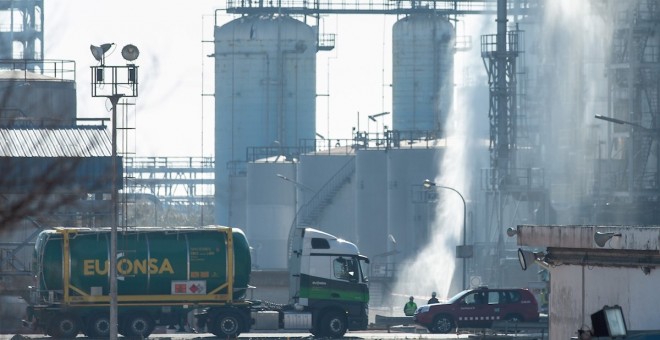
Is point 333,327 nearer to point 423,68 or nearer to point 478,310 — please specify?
point 478,310

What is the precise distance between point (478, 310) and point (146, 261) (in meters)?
9.82

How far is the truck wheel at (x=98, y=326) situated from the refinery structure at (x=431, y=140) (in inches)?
111

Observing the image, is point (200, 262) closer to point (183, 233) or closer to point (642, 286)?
point (183, 233)

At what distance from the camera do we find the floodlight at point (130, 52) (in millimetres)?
29438

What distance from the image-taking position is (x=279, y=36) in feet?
299

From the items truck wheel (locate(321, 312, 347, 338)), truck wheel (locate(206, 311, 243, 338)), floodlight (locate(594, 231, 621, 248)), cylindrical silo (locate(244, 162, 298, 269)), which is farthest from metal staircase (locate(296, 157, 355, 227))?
floodlight (locate(594, 231, 621, 248))

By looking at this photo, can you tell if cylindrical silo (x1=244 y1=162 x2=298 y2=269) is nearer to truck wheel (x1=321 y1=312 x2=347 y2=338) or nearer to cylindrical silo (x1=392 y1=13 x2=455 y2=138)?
cylindrical silo (x1=392 y1=13 x2=455 y2=138)

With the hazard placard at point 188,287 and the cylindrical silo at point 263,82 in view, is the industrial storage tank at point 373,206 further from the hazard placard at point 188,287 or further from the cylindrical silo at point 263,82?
the hazard placard at point 188,287

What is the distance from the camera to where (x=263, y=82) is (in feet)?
302

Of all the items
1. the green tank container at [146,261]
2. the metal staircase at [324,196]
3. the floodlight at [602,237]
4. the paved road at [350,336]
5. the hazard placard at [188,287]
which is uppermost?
the metal staircase at [324,196]

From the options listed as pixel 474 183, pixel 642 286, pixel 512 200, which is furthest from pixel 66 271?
pixel 474 183

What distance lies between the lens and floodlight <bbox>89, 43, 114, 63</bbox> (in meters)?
29.1

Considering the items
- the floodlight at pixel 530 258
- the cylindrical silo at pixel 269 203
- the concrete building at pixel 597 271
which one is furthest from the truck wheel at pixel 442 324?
the cylindrical silo at pixel 269 203

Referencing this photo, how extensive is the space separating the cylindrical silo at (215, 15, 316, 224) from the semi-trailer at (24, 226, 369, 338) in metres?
49.6
